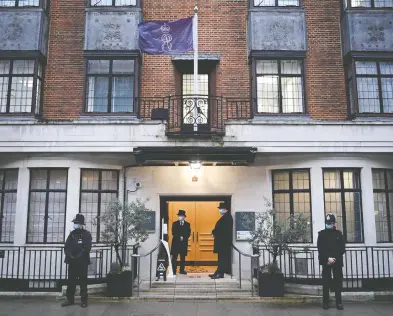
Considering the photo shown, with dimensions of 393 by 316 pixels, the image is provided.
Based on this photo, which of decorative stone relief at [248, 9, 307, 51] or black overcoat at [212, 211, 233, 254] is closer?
black overcoat at [212, 211, 233, 254]

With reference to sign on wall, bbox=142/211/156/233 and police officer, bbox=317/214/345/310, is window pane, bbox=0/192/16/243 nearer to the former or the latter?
sign on wall, bbox=142/211/156/233

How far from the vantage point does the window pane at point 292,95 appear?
45.2 ft

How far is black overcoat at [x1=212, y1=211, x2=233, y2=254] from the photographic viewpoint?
12.6 m

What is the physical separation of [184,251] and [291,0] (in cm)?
901

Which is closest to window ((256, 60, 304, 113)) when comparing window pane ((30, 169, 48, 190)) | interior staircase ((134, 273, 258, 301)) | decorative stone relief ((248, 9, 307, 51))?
decorative stone relief ((248, 9, 307, 51))

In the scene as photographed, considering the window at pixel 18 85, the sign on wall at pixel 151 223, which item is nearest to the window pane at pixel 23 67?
the window at pixel 18 85

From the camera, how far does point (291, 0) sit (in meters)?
14.4

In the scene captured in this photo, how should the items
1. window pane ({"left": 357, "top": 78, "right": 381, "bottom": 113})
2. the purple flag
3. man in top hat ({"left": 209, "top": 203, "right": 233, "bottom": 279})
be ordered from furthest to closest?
window pane ({"left": 357, "top": 78, "right": 381, "bottom": 113})
the purple flag
man in top hat ({"left": 209, "top": 203, "right": 233, "bottom": 279})

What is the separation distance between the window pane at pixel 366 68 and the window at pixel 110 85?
725 cm

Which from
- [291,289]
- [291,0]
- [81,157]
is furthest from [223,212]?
[291,0]

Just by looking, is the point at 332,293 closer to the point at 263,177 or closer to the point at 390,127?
the point at 263,177

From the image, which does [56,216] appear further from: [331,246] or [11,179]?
[331,246]

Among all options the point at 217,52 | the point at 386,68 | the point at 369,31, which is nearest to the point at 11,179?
the point at 217,52

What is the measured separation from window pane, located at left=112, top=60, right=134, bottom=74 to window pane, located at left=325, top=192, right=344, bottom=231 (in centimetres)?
736
